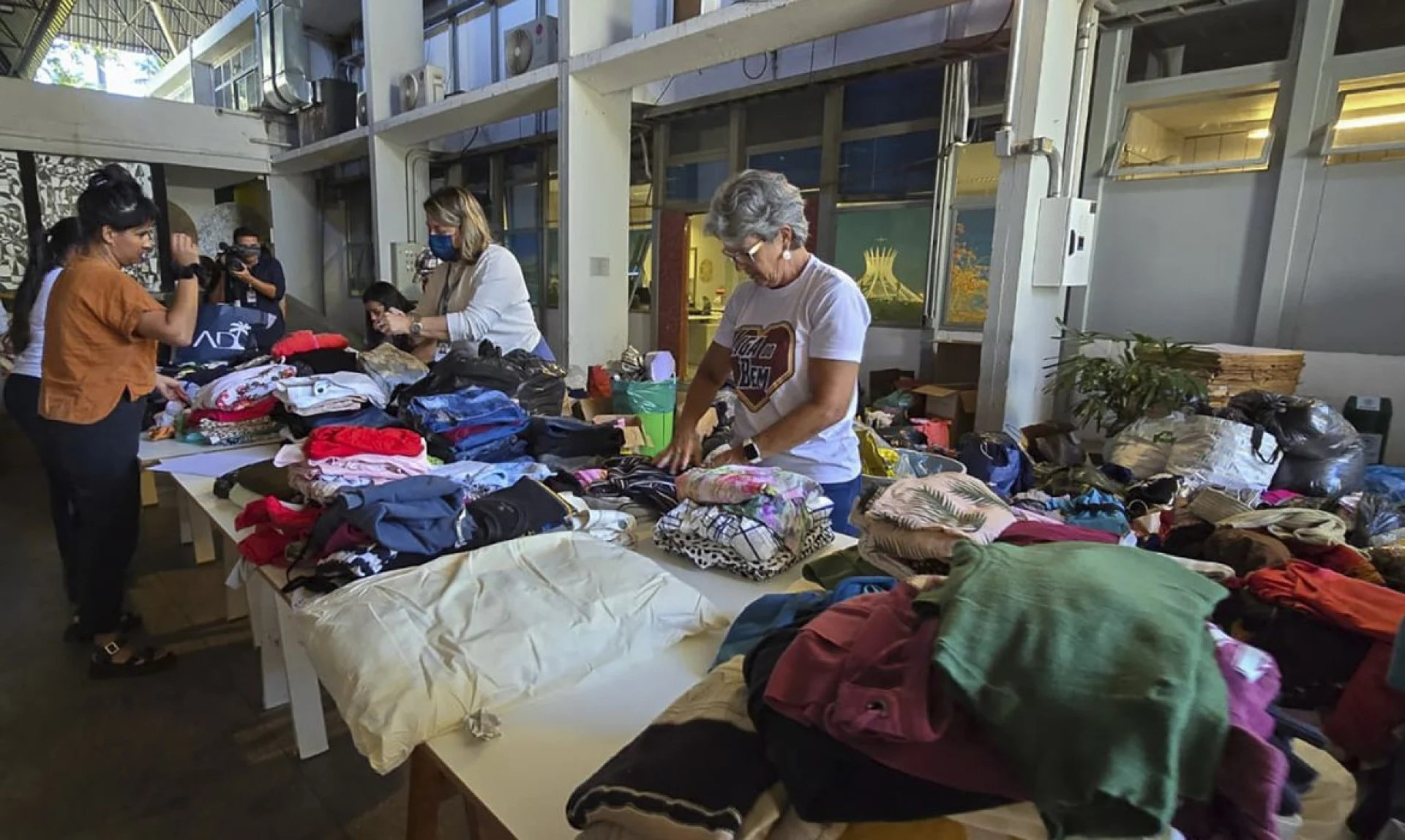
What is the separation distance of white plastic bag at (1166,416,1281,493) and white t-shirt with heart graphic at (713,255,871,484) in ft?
6.48

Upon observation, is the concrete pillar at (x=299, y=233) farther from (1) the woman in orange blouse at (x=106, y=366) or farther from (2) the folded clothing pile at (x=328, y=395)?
(2) the folded clothing pile at (x=328, y=395)

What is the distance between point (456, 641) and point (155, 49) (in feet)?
66.6

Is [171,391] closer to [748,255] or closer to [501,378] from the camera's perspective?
[501,378]

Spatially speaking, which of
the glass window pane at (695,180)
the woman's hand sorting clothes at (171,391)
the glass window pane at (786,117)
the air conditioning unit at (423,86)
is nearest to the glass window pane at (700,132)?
the glass window pane at (695,180)

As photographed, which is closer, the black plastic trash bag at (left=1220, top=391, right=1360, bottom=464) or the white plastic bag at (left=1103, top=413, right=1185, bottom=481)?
the black plastic trash bag at (left=1220, top=391, right=1360, bottom=464)

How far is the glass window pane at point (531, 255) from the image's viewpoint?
836 centimetres

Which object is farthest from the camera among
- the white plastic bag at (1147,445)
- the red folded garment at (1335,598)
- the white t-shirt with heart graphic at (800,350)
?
the white plastic bag at (1147,445)

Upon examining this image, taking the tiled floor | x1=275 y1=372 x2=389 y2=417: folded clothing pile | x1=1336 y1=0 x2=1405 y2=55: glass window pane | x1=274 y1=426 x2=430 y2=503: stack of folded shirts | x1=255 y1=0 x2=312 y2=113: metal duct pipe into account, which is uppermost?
x1=255 y1=0 x2=312 y2=113: metal duct pipe

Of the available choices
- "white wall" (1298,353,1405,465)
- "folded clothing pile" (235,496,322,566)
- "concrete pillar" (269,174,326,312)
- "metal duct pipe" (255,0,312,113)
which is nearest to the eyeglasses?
"folded clothing pile" (235,496,322,566)

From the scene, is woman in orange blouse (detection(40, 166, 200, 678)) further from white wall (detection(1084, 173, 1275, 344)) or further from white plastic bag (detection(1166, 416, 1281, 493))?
white wall (detection(1084, 173, 1275, 344))

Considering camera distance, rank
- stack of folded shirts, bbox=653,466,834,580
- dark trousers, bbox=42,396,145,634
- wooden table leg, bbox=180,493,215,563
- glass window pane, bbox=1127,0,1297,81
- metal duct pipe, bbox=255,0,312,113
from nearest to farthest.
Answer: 1. stack of folded shirts, bbox=653,466,834,580
2. dark trousers, bbox=42,396,145,634
3. wooden table leg, bbox=180,493,215,563
4. glass window pane, bbox=1127,0,1297,81
5. metal duct pipe, bbox=255,0,312,113

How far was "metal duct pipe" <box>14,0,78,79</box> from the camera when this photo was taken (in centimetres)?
937

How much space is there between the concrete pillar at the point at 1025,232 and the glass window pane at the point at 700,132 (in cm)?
353

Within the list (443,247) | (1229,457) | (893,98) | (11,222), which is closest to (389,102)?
(11,222)
